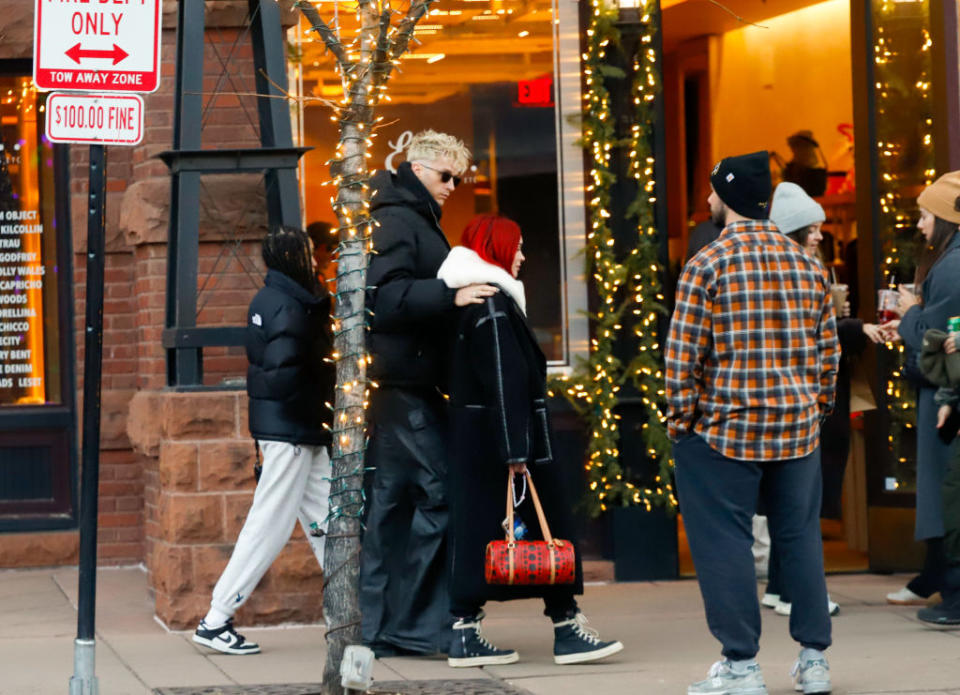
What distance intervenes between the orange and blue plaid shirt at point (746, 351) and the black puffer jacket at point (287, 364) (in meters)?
1.90

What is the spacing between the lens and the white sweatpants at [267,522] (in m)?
6.93

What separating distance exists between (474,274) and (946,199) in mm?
2434

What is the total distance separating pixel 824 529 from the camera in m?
10.2

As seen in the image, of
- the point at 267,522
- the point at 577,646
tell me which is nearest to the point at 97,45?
the point at 267,522

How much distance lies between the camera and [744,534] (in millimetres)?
5789

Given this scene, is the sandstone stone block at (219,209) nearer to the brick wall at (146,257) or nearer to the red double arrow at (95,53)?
the brick wall at (146,257)

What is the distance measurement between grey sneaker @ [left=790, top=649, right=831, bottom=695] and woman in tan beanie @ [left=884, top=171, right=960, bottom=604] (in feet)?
5.85

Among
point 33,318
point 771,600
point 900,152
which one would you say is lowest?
point 771,600

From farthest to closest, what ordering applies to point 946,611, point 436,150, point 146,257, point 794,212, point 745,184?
point 146,257 → point 946,611 → point 794,212 → point 436,150 → point 745,184

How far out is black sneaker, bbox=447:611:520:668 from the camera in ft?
21.3

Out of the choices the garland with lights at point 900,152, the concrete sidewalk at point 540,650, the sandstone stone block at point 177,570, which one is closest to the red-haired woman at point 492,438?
the concrete sidewalk at point 540,650

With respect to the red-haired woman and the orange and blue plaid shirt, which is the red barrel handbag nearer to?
the red-haired woman

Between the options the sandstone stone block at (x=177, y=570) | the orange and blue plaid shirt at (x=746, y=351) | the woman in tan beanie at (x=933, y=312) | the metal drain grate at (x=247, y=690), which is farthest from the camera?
the sandstone stone block at (x=177, y=570)

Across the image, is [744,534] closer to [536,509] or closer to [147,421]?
[536,509]
